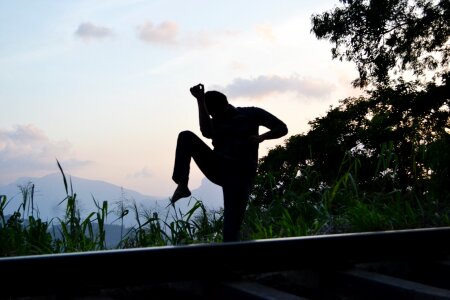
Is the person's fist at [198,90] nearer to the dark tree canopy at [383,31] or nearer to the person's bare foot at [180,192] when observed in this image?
the person's bare foot at [180,192]

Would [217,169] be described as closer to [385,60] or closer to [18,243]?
[18,243]

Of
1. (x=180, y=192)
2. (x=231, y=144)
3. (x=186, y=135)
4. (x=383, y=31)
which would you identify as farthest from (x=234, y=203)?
(x=383, y=31)

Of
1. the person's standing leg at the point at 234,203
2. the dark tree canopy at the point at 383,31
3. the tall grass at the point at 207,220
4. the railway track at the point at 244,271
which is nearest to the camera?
the railway track at the point at 244,271

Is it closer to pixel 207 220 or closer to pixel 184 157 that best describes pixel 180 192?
pixel 184 157

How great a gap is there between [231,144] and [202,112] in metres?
0.28

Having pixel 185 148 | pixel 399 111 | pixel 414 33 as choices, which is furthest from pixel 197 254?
pixel 399 111

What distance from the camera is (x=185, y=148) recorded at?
152 inches

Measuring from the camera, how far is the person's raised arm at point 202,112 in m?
3.98

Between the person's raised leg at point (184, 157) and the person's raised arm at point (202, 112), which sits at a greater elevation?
the person's raised arm at point (202, 112)

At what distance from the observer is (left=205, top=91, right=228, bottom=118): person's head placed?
4215 mm

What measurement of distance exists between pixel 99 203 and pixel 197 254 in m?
2.59

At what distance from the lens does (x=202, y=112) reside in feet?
13.3

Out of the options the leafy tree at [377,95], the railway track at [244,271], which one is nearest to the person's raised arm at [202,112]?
the railway track at [244,271]

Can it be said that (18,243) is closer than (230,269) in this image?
No
